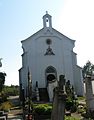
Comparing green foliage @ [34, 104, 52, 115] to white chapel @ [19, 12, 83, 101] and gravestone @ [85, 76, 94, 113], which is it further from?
white chapel @ [19, 12, 83, 101]

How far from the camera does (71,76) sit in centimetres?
4741

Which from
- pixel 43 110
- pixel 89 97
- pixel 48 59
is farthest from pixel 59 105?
pixel 48 59

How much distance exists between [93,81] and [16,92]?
37.8m

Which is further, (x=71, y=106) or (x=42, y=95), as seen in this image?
(x=42, y=95)

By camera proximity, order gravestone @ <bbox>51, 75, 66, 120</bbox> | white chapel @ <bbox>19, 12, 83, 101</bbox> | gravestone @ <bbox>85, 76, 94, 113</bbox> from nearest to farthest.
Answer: gravestone @ <bbox>51, 75, 66, 120</bbox> < gravestone @ <bbox>85, 76, 94, 113</bbox> < white chapel @ <bbox>19, 12, 83, 101</bbox>

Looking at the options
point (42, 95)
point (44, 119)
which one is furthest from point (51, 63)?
point (44, 119)

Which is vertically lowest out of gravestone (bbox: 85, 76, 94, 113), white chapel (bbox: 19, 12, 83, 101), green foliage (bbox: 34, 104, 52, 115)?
green foliage (bbox: 34, 104, 52, 115)

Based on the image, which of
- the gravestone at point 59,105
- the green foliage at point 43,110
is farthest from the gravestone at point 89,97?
the gravestone at point 59,105

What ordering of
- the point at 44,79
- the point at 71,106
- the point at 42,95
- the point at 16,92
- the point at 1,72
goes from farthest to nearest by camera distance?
the point at 16,92, the point at 1,72, the point at 44,79, the point at 42,95, the point at 71,106

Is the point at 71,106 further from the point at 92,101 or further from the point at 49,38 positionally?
the point at 49,38

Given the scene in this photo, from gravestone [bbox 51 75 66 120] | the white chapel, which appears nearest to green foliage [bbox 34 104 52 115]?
gravestone [bbox 51 75 66 120]

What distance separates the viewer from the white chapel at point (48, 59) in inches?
1815

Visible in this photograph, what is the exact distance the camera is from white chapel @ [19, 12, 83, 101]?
1815 inches

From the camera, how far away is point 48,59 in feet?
153
